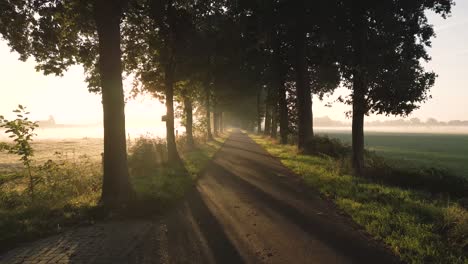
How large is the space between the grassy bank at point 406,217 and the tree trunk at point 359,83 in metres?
1.84

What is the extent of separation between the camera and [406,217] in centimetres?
742

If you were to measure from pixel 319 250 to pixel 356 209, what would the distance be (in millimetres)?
3011

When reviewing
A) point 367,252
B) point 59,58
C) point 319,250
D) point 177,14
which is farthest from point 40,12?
point 367,252

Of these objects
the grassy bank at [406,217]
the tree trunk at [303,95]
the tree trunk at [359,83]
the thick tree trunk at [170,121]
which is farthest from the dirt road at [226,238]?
the tree trunk at [303,95]

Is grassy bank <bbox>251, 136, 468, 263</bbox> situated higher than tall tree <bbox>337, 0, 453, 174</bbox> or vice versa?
tall tree <bbox>337, 0, 453, 174</bbox>

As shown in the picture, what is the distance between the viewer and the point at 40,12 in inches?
444

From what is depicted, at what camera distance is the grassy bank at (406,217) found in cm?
568

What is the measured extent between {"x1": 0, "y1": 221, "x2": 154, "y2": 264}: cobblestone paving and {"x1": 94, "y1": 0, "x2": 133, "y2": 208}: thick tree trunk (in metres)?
1.88

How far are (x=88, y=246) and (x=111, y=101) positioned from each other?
4396 millimetres

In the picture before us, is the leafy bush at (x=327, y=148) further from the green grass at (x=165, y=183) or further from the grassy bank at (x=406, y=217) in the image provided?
the green grass at (x=165, y=183)

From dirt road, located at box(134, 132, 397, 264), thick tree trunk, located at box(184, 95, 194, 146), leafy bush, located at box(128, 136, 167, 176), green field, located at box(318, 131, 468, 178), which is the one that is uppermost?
thick tree trunk, located at box(184, 95, 194, 146)

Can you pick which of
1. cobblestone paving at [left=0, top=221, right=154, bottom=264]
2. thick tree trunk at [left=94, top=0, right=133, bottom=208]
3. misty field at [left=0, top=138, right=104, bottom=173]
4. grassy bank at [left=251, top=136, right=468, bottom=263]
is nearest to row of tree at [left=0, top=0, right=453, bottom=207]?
thick tree trunk at [left=94, top=0, right=133, bottom=208]

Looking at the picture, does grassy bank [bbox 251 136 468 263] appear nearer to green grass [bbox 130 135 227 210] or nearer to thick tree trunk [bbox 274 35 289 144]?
green grass [bbox 130 135 227 210]

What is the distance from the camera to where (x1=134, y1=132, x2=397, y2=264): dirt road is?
558cm
